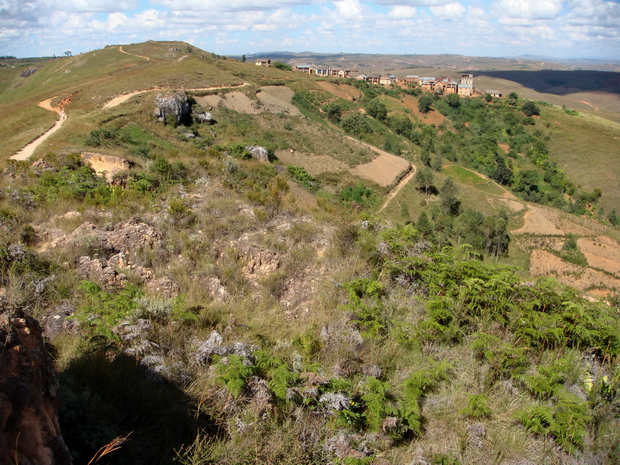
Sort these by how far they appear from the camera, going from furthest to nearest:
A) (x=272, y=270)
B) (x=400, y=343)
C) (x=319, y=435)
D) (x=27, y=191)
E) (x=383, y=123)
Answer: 1. (x=383, y=123)
2. (x=27, y=191)
3. (x=272, y=270)
4. (x=400, y=343)
5. (x=319, y=435)

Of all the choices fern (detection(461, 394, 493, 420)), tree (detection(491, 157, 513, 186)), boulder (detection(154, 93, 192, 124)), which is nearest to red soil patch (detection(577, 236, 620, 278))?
tree (detection(491, 157, 513, 186))

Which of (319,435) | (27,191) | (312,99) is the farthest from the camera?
(312,99)

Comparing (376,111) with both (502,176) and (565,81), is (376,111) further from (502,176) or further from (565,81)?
(565,81)

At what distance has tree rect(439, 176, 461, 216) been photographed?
1067 inches

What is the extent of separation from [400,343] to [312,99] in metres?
41.7

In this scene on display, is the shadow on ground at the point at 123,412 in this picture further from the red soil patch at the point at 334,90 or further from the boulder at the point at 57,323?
the red soil patch at the point at 334,90

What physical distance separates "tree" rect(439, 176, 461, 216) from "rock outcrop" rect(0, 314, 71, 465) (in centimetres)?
2677

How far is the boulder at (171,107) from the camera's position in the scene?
73.2 ft

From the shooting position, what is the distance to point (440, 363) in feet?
12.1

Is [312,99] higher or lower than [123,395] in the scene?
higher

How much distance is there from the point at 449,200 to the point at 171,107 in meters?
20.1

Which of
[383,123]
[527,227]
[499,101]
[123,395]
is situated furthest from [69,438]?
[499,101]

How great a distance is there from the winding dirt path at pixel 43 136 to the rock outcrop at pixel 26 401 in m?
14.1

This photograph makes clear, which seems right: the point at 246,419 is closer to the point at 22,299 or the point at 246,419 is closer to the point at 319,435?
the point at 319,435
